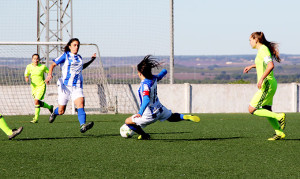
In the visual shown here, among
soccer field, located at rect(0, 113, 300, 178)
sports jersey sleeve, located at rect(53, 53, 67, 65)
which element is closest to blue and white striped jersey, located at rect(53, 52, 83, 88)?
sports jersey sleeve, located at rect(53, 53, 67, 65)

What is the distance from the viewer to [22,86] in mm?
19016

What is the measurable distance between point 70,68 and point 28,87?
9463 millimetres

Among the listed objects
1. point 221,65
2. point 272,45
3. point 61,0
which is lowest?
point 221,65

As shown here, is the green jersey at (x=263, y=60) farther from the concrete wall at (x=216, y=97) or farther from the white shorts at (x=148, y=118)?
the concrete wall at (x=216, y=97)

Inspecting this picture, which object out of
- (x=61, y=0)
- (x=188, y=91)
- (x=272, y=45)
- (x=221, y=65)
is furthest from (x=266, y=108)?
(x=221, y=65)

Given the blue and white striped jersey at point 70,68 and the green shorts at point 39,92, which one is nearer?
the blue and white striped jersey at point 70,68

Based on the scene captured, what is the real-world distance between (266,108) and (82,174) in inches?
161

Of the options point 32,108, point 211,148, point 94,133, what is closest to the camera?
point 211,148

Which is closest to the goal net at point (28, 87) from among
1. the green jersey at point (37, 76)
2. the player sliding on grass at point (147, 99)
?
the green jersey at point (37, 76)

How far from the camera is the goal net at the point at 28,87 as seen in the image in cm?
1869

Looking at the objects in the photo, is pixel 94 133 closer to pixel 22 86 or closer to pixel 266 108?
pixel 266 108

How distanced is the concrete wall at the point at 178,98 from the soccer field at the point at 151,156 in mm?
8949

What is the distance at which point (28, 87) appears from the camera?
1905cm

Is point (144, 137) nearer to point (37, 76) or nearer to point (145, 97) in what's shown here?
point (145, 97)
